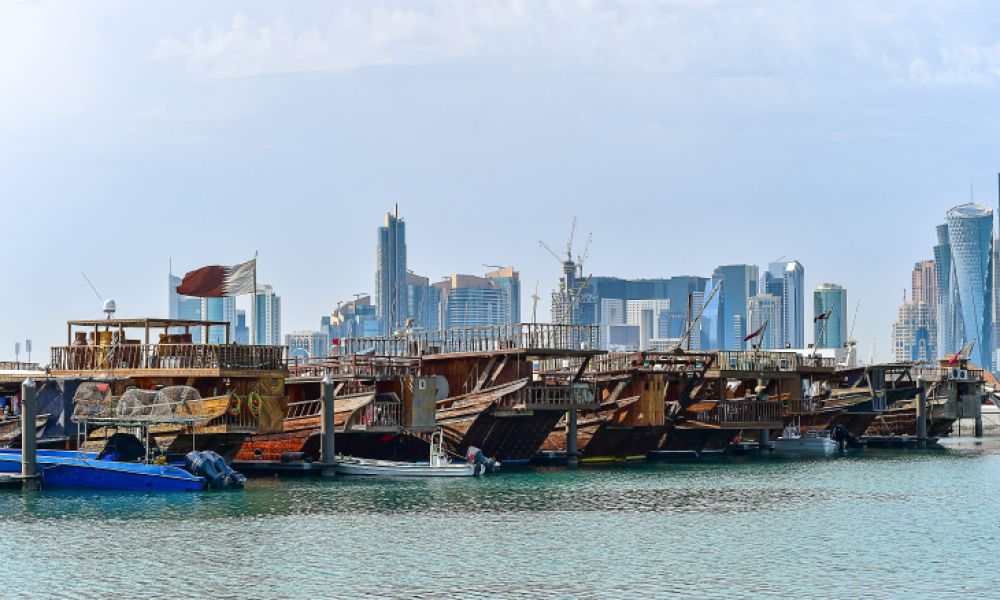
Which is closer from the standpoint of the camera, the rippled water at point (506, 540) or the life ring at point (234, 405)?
the rippled water at point (506, 540)

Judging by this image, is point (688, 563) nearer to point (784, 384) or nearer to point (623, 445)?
point (623, 445)

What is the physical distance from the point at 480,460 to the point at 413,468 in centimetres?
372

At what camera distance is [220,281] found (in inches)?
2470

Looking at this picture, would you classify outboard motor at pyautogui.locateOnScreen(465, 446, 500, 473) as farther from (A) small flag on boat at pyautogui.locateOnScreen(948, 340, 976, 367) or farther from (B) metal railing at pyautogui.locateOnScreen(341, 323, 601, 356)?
(A) small flag on boat at pyautogui.locateOnScreen(948, 340, 976, 367)

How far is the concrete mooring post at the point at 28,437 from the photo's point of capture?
51031mm

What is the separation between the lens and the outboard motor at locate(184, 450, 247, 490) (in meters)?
53.7

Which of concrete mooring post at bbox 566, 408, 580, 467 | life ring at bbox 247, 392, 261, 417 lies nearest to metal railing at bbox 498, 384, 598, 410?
concrete mooring post at bbox 566, 408, 580, 467

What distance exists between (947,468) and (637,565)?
1610 inches

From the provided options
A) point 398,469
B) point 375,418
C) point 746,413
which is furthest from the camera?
point 746,413

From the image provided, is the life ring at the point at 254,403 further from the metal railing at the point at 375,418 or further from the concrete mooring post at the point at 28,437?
the concrete mooring post at the point at 28,437

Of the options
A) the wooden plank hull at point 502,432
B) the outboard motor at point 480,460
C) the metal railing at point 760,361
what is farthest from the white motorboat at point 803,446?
the outboard motor at point 480,460

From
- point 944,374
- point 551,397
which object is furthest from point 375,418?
point 944,374

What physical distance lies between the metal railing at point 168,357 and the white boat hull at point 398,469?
535 cm

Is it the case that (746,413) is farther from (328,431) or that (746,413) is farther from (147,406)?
(147,406)
